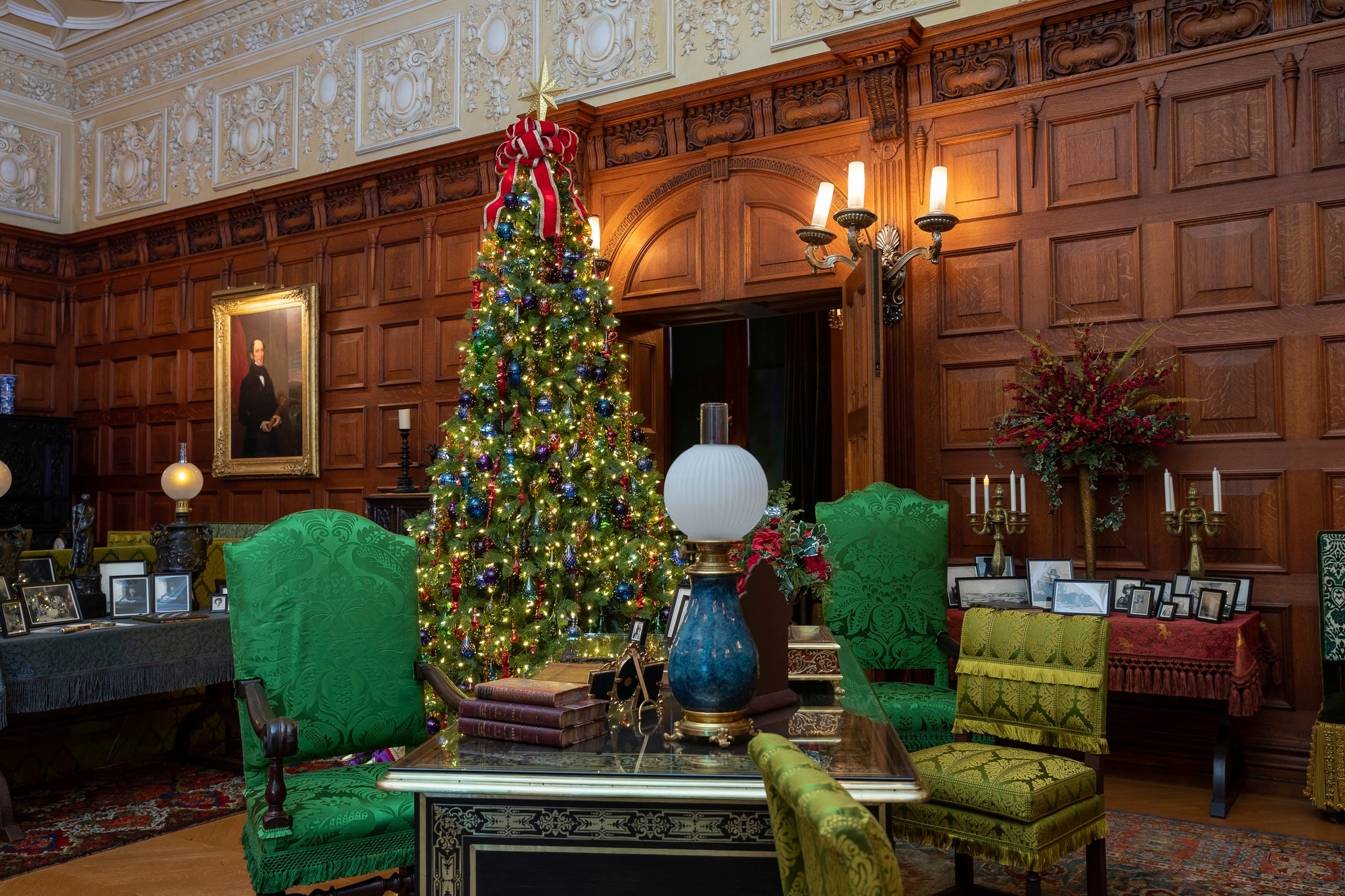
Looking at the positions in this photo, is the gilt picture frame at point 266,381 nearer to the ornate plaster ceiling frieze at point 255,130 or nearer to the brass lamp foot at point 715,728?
the ornate plaster ceiling frieze at point 255,130

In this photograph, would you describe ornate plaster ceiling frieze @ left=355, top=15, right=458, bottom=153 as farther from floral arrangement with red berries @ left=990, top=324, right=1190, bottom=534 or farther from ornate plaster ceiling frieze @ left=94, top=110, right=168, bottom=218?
floral arrangement with red berries @ left=990, top=324, right=1190, bottom=534

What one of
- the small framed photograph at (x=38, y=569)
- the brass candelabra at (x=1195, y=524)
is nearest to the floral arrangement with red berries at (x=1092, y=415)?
the brass candelabra at (x=1195, y=524)

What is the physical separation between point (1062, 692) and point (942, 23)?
4.00 metres

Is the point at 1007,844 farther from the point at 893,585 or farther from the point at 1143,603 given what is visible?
the point at 1143,603

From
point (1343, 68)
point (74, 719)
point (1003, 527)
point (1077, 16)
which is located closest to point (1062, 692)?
point (1003, 527)

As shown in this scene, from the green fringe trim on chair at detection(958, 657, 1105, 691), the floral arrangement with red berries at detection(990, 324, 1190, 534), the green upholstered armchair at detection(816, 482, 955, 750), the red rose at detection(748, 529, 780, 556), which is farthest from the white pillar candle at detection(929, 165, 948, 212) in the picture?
the red rose at detection(748, 529, 780, 556)

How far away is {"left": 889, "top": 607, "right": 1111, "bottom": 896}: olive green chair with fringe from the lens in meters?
2.60

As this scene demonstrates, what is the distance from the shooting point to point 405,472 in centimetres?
721

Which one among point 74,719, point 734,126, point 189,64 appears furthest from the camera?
point 189,64

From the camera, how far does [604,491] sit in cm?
476

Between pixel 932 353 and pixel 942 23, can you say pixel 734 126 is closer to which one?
pixel 942 23

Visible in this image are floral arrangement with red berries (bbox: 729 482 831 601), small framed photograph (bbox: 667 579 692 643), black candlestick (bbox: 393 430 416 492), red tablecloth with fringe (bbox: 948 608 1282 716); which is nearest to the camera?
small framed photograph (bbox: 667 579 692 643)

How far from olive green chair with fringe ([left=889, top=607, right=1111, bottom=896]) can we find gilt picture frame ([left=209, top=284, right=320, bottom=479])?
6.34m

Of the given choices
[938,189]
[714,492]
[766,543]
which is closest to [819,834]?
[714,492]
